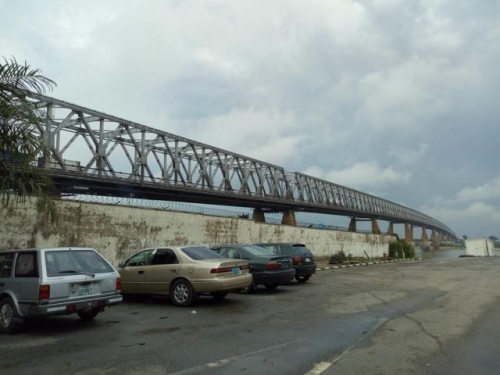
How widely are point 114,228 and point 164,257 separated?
5.75m

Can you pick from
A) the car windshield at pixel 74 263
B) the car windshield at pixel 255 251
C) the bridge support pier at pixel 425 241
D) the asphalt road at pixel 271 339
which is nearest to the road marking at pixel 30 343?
the asphalt road at pixel 271 339

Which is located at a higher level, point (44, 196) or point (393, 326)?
point (44, 196)

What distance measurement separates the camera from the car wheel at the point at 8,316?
7.92 m

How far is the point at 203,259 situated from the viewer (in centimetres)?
1105

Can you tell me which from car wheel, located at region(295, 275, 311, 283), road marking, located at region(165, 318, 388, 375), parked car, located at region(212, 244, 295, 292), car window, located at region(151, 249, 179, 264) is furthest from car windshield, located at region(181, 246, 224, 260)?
car wheel, located at region(295, 275, 311, 283)

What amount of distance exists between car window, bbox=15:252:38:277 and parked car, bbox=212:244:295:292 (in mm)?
6954

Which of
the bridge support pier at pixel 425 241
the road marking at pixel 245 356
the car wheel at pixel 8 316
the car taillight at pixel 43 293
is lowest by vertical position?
the road marking at pixel 245 356

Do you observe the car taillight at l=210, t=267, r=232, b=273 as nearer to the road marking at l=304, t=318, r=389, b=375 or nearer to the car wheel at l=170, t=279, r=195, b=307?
the car wheel at l=170, t=279, r=195, b=307

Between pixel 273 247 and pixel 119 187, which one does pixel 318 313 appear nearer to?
pixel 273 247

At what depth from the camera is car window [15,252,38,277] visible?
26.4 ft

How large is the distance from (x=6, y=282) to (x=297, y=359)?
18.9ft

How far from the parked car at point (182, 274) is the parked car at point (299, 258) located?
16.8 feet

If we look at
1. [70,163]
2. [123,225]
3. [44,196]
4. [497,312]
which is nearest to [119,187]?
[70,163]

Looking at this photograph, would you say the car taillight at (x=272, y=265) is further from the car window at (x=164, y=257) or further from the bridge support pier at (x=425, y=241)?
the bridge support pier at (x=425, y=241)
